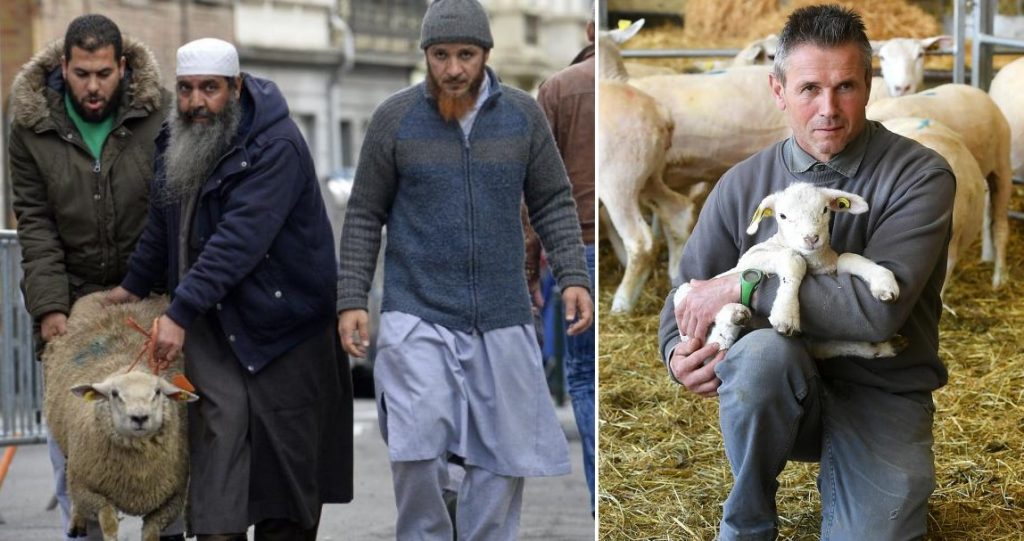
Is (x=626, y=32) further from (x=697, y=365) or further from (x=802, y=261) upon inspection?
(x=802, y=261)

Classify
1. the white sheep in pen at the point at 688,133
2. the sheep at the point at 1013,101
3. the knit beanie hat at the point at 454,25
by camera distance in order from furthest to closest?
the sheep at the point at 1013,101 → the white sheep in pen at the point at 688,133 → the knit beanie hat at the point at 454,25

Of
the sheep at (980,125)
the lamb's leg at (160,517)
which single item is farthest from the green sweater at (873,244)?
the sheep at (980,125)

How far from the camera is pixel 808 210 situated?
427cm

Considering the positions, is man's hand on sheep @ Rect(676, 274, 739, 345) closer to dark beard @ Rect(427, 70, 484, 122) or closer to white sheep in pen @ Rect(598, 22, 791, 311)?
dark beard @ Rect(427, 70, 484, 122)

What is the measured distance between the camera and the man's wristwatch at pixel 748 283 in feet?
14.5

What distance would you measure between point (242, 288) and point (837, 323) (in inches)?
83.8

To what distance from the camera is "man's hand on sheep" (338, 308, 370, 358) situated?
5.50m

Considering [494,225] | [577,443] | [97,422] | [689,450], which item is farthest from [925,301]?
[577,443]

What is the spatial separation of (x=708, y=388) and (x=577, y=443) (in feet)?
22.2

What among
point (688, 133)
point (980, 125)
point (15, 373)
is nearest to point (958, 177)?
point (980, 125)

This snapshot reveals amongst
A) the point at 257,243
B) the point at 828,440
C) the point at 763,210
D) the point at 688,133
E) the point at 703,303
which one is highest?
the point at 688,133

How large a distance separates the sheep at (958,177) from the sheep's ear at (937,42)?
1395 millimetres

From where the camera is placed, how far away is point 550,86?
6.75 m

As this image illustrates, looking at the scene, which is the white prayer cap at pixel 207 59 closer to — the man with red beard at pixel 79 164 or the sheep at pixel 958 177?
the man with red beard at pixel 79 164
